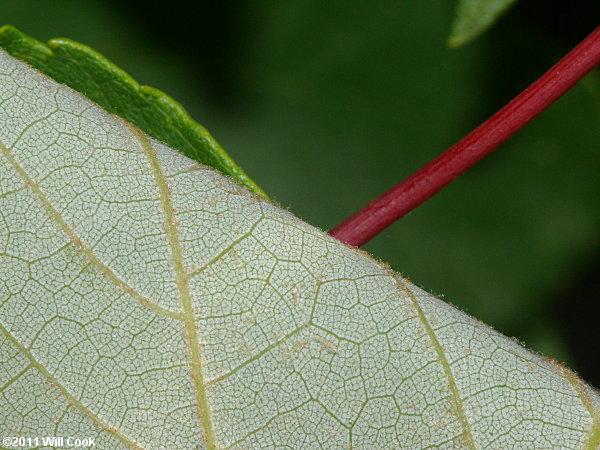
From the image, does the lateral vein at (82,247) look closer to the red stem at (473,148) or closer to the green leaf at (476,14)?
the red stem at (473,148)

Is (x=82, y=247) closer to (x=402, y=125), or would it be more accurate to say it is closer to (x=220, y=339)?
(x=220, y=339)

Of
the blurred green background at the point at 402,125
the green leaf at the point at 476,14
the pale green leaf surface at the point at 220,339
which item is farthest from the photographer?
the blurred green background at the point at 402,125

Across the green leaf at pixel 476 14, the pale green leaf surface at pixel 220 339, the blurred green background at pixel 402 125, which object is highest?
the blurred green background at pixel 402 125

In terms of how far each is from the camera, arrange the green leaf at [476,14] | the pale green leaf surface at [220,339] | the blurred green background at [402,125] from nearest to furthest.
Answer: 1. the pale green leaf surface at [220,339]
2. the green leaf at [476,14]
3. the blurred green background at [402,125]

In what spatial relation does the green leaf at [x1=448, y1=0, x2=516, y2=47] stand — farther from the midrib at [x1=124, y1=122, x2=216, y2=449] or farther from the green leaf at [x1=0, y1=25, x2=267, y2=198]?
the midrib at [x1=124, y1=122, x2=216, y2=449]

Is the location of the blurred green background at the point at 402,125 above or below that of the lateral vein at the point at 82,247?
above

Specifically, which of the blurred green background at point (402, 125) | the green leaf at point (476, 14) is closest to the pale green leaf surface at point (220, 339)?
the green leaf at point (476, 14)

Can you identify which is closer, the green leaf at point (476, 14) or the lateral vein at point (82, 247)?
the lateral vein at point (82, 247)

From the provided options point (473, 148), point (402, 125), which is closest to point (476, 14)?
point (473, 148)

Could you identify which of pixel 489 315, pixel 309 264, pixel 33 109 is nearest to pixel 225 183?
pixel 309 264
